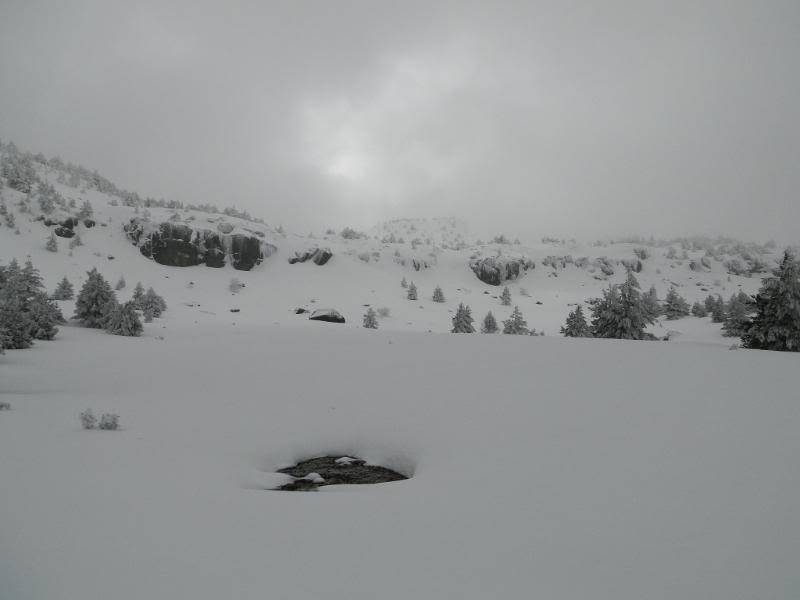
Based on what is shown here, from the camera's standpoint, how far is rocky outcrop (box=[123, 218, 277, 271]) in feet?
188

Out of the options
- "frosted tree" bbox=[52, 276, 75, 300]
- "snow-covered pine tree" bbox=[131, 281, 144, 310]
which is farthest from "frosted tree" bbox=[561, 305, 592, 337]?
"frosted tree" bbox=[52, 276, 75, 300]

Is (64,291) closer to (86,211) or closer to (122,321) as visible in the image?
(122,321)

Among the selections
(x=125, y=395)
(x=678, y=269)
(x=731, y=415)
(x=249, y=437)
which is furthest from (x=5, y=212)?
(x=678, y=269)

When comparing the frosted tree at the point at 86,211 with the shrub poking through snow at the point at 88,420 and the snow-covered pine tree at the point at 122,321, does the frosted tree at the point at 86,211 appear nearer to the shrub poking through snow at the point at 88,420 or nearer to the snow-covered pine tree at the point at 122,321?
the snow-covered pine tree at the point at 122,321

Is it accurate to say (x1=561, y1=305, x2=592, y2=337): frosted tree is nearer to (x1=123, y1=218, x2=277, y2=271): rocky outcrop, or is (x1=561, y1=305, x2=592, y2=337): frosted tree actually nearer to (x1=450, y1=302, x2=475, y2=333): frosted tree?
(x1=450, y1=302, x2=475, y2=333): frosted tree

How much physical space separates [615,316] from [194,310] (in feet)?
131

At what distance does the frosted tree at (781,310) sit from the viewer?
16938mm

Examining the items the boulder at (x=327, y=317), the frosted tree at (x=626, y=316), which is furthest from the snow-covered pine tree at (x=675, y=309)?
the boulder at (x=327, y=317)

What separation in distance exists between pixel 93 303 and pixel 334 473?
70.2ft

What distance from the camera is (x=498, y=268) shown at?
242 ft

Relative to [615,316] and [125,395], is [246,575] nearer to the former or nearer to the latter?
[125,395]

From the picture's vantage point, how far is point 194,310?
41.0m

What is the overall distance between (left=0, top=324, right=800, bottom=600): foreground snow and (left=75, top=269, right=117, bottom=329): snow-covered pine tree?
10918 millimetres

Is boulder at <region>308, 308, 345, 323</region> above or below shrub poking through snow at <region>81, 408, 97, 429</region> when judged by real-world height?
above
